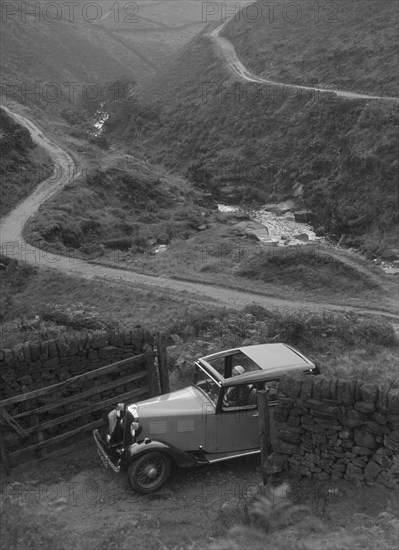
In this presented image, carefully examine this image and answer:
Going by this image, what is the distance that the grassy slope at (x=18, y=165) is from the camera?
38706 millimetres

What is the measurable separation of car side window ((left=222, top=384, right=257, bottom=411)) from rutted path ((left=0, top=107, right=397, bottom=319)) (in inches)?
572

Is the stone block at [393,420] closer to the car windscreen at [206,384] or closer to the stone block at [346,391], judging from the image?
the stone block at [346,391]

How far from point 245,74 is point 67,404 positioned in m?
58.6

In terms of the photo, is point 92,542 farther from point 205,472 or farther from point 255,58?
point 255,58

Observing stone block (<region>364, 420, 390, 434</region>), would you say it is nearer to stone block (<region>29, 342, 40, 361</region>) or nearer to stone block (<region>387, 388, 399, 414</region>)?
stone block (<region>387, 388, 399, 414</region>)

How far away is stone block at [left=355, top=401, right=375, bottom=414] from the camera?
24.3 feet

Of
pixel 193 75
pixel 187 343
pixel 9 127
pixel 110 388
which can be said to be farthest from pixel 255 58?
pixel 110 388

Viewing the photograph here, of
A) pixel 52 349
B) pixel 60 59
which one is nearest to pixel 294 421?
pixel 52 349

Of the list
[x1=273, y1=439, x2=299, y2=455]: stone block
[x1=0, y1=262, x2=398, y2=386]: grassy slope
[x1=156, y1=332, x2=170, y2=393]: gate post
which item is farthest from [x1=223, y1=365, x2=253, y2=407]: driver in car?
[x1=0, y1=262, x2=398, y2=386]: grassy slope

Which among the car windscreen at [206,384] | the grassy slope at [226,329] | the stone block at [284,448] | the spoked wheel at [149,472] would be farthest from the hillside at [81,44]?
the stone block at [284,448]

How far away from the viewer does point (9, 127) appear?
4819cm

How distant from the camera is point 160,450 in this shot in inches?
323

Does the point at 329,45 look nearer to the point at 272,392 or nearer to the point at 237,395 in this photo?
the point at 237,395

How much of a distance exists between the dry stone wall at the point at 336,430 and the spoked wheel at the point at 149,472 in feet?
4.82
